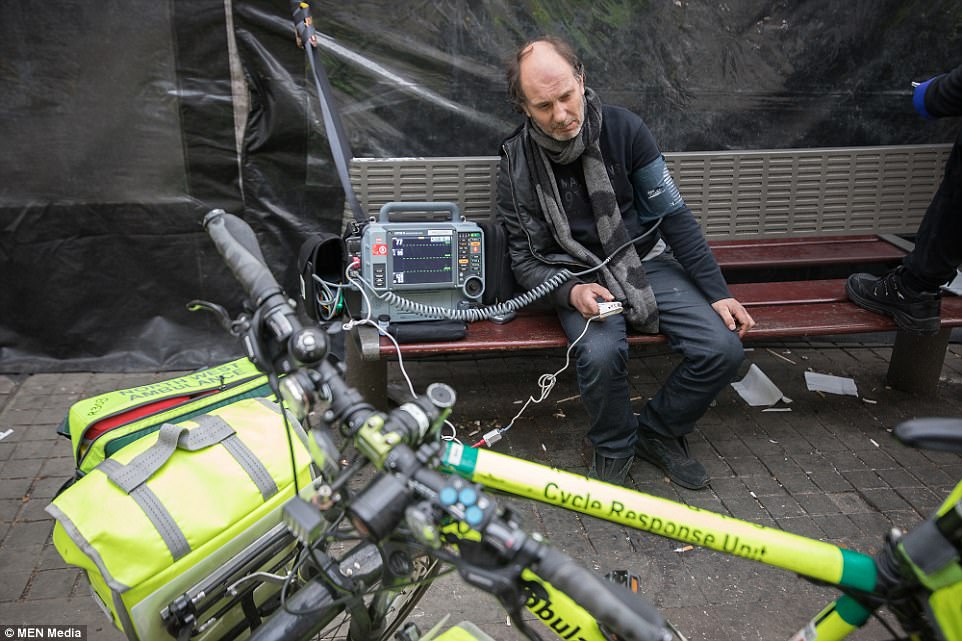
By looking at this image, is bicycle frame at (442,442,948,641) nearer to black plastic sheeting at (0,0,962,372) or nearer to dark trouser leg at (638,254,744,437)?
dark trouser leg at (638,254,744,437)

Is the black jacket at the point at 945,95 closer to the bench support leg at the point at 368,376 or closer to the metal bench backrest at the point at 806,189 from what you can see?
the metal bench backrest at the point at 806,189

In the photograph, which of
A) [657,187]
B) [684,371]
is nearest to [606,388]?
[684,371]

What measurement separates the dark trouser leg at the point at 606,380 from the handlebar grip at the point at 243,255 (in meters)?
2.02

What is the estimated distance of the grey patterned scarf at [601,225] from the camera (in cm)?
343

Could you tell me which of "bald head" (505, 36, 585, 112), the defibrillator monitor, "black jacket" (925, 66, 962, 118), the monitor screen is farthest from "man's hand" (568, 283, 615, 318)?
"black jacket" (925, 66, 962, 118)

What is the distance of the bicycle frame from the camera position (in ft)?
5.31

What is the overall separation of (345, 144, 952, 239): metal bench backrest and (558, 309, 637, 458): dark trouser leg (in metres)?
1.07

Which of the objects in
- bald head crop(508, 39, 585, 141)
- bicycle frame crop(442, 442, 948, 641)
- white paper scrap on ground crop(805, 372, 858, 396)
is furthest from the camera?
white paper scrap on ground crop(805, 372, 858, 396)

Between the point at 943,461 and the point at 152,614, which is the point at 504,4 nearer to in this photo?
the point at 943,461

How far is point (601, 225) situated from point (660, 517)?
2041 mm

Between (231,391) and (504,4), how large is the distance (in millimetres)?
2743

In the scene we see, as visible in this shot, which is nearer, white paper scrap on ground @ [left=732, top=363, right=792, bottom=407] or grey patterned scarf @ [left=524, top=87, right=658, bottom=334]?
grey patterned scarf @ [left=524, top=87, right=658, bottom=334]

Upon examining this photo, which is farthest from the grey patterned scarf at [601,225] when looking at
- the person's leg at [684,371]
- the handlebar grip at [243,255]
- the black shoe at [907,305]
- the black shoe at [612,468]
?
the handlebar grip at [243,255]

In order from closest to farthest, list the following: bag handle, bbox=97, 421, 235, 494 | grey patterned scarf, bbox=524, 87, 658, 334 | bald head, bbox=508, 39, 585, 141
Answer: bag handle, bbox=97, 421, 235, 494, bald head, bbox=508, 39, 585, 141, grey patterned scarf, bbox=524, 87, 658, 334
